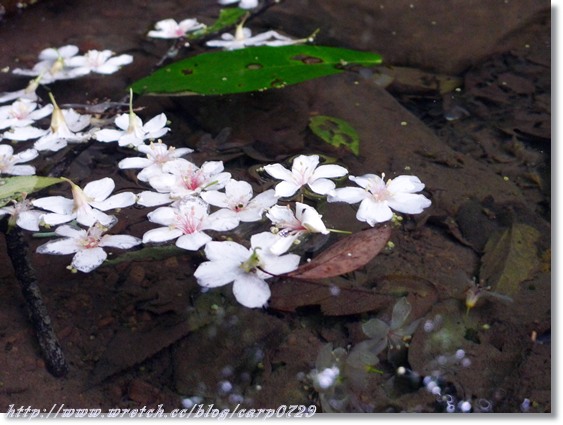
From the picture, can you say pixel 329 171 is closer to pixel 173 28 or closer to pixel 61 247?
pixel 61 247

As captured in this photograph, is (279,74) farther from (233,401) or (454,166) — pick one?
(233,401)

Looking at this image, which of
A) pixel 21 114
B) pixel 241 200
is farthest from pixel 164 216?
pixel 21 114

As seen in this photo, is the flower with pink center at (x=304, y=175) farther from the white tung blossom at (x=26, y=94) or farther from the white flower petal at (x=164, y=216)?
the white tung blossom at (x=26, y=94)

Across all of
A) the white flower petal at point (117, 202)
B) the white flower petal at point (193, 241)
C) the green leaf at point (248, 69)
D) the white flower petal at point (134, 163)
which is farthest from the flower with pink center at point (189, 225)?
the green leaf at point (248, 69)

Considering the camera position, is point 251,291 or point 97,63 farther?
point 97,63

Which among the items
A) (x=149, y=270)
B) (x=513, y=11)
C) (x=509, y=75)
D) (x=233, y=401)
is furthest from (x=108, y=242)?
(x=513, y=11)

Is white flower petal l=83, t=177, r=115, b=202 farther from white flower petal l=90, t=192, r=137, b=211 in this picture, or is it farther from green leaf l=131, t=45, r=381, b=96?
green leaf l=131, t=45, r=381, b=96

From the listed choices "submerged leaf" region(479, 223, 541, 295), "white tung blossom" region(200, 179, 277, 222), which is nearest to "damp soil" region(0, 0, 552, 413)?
"submerged leaf" region(479, 223, 541, 295)
